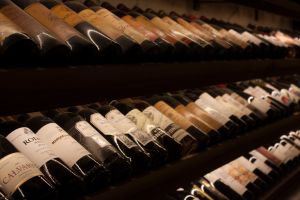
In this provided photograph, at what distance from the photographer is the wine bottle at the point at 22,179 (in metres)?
0.82

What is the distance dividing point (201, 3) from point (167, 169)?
5.10ft

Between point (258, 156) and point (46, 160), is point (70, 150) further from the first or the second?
point (258, 156)

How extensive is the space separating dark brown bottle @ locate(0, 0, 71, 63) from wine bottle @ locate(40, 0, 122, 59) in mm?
115

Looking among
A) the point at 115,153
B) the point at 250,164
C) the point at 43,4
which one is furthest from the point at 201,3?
the point at 115,153

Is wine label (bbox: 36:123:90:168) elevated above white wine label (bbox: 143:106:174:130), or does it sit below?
above

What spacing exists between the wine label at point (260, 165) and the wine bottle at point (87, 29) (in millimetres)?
1286

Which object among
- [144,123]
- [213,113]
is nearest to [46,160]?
[144,123]

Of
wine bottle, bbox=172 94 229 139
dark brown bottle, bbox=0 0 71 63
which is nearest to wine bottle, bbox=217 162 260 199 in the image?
wine bottle, bbox=172 94 229 139

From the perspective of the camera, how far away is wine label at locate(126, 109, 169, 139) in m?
1.25

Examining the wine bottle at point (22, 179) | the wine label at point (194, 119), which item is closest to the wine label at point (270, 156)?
the wine label at point (194, 119)

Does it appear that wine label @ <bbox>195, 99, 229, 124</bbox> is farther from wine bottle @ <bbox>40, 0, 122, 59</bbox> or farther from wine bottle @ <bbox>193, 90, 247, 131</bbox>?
wine bottle @ <bbox>40, 0, 122, 59</bbox>

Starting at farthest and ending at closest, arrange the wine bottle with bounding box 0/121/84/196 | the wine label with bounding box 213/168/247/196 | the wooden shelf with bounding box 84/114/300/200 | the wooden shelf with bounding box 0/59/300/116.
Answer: the wine label with bounding box 213/168/247/196
the wooden shelf with bounding box 84/114/300/200
the wine bottle with bounding box 0/121/84/196
the wooden shelf with bounding box 0/59/300/116

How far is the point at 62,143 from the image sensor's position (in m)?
0.98

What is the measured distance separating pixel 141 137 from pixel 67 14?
0.38 m
